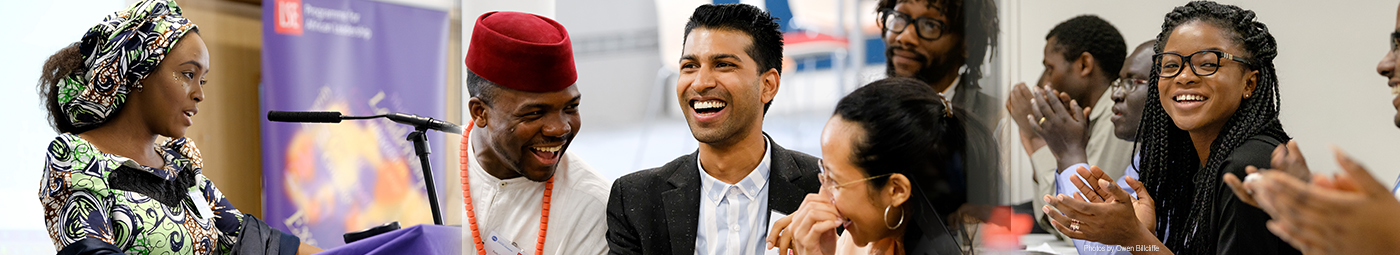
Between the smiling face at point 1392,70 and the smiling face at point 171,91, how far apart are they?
2.83m

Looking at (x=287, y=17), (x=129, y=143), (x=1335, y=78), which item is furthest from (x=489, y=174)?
(x=287, y=17)

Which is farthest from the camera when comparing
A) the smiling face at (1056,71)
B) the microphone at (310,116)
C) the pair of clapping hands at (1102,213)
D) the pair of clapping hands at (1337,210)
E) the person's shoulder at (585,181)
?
the microphone at (310,116)

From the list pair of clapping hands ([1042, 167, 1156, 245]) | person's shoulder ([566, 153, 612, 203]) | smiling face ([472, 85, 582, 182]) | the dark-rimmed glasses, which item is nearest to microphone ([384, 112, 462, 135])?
smiling face ([472, 85, 582, 182])

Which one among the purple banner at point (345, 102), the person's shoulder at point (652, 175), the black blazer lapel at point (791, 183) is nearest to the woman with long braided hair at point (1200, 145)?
the black blazer lapel at point (791, 183)

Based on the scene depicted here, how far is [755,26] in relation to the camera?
170 cm

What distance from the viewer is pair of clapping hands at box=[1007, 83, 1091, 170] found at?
2.01 meters

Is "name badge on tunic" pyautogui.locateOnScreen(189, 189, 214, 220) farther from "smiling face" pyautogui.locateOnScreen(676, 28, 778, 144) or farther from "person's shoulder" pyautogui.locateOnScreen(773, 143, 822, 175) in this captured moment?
"person's shoulder" pyautogui.locateOnScreen(773, 143, 822, 175)

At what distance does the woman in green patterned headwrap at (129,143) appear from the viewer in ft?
7.61

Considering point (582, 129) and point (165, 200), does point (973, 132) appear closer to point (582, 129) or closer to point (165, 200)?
point (582, 129)

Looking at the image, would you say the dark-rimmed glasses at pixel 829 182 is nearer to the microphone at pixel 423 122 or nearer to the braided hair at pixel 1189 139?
the braided hair at pixel 1189 139

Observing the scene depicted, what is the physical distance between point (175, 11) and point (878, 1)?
2.06 meters

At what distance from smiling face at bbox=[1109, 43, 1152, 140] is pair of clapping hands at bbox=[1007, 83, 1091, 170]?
0.07 m

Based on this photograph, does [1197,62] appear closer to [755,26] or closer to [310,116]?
[755,26]

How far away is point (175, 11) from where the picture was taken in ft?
8.54
